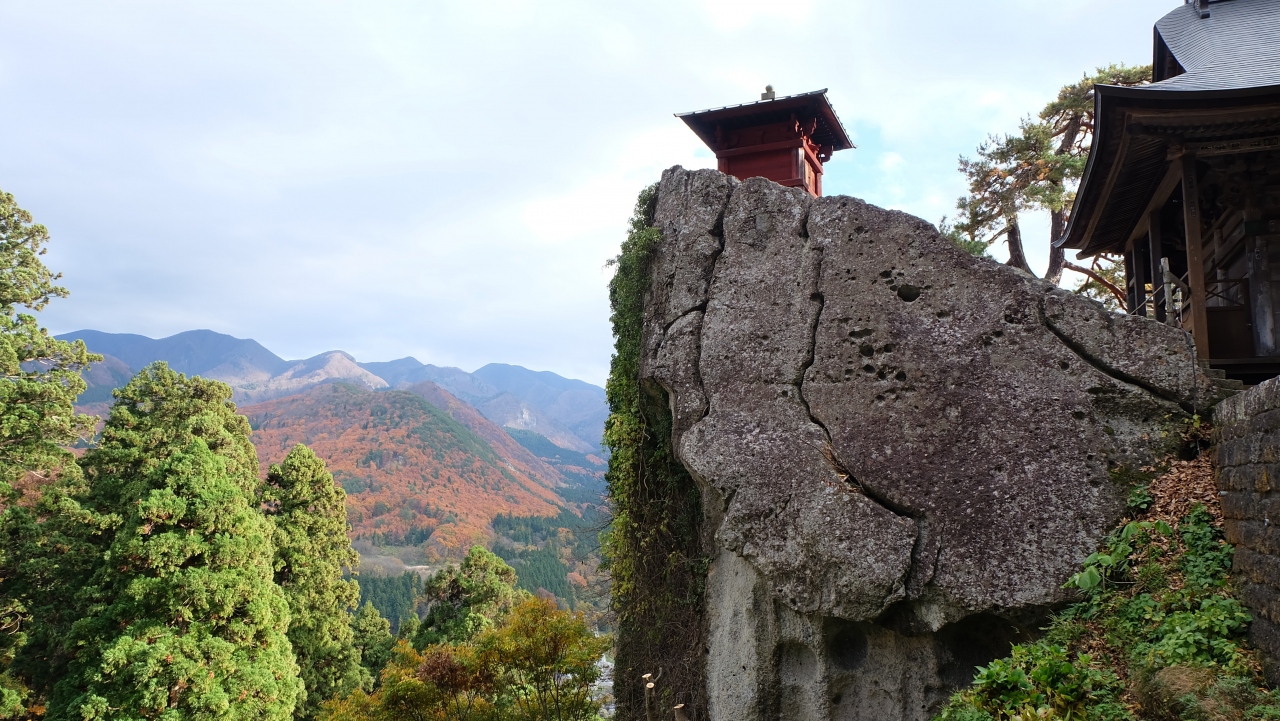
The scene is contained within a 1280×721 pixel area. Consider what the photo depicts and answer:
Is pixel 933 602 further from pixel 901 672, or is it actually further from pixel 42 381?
pixel 42 381

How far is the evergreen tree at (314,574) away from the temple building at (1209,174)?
64.6 feet

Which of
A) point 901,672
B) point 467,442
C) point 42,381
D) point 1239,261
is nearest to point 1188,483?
point 901,672

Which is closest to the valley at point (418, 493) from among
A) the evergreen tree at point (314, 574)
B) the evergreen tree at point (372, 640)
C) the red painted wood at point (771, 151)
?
the evergreen tree at point (372, 640)

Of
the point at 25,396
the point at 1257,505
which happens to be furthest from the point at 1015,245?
the point at 25,396

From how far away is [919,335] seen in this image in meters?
9.06

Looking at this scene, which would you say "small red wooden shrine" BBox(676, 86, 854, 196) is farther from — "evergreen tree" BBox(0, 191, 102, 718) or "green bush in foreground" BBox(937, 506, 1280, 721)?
"evergreen tree" BBox(0, 191, 102, 718)

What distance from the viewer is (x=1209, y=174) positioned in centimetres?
1080

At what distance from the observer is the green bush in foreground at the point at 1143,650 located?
537 centimetres

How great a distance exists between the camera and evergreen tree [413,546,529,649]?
22.8 meters

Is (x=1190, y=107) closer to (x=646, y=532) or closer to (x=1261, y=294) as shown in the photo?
(x=1261, y=294)

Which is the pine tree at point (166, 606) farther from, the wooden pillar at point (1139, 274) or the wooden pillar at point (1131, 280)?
the wooden pillar at point (1139, 274)

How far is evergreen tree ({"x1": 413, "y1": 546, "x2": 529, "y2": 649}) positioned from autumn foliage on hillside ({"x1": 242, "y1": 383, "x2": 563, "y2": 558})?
217ft

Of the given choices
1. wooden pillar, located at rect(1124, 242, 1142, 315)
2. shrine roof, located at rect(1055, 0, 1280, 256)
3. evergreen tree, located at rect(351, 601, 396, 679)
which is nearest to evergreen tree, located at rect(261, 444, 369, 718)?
evergreen tree, located at rect(351, 601, 396, 679)

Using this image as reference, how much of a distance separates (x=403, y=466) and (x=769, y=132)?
10522cm
